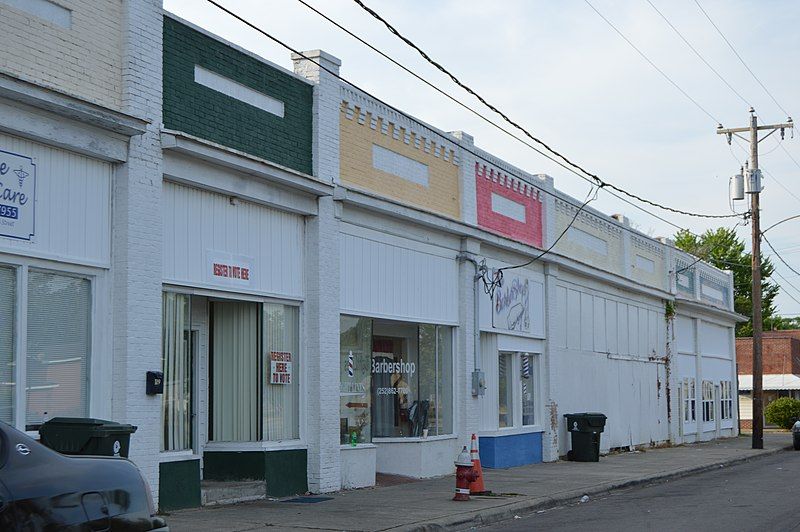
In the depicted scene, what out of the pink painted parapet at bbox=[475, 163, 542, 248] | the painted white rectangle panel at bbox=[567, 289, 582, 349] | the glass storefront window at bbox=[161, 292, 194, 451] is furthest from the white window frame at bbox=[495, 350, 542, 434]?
the glass storefront window at bbox=[161, 292, 194, 451]

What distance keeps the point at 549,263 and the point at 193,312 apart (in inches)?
486

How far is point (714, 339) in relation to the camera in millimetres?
41688

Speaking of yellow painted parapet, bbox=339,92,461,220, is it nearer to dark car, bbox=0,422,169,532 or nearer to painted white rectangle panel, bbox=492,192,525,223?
painted white rectangle panel, bbox=492,192,525,223

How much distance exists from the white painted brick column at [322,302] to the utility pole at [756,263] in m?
19.8

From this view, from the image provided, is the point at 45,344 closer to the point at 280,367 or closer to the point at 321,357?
the point at 280,367

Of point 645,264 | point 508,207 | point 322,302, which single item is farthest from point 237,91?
point 645,264

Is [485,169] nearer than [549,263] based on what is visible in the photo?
Yes

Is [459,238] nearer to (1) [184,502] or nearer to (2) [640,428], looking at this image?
(1) [184,502]

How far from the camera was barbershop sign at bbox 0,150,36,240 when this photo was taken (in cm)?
1166

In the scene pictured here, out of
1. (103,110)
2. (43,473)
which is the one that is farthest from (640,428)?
(43,473)

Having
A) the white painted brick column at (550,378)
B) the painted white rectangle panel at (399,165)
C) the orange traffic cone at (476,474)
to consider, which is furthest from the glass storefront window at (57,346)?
the white painted brick column at (550,378)

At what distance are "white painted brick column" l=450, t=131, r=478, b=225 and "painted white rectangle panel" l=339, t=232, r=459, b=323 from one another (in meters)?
1.12

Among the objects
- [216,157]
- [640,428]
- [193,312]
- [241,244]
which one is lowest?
[640,428]

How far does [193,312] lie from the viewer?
1565 cm
